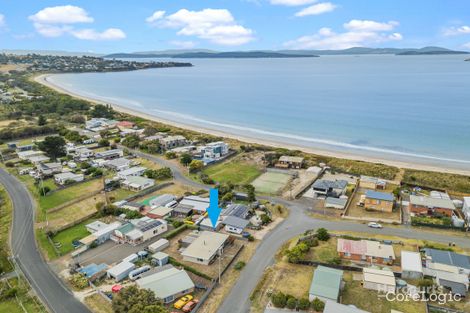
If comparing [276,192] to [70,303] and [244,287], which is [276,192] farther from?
[70,303]

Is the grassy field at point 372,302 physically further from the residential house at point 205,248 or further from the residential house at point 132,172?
the residential house at point 132,172

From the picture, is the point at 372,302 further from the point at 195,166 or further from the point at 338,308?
the point at 195,166

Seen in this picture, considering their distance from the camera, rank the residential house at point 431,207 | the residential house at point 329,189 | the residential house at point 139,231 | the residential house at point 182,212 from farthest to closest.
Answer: the residential house at point 329,189 < the residential house at point 182,212 < the residential house at point 431,207 < the residential house at point 139,231

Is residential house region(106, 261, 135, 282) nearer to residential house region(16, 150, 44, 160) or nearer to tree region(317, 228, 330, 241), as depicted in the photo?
tree region(317, 228, 330, 241)

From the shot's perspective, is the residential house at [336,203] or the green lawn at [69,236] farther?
the residential house at [336,203]

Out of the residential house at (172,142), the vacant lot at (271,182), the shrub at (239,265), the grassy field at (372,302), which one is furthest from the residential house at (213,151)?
the grassy field at (372,302)

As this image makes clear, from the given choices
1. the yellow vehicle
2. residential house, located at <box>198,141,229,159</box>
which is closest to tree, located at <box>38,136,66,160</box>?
residential house, located at <box>198,141,229,159</box>

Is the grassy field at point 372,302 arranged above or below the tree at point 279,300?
below
